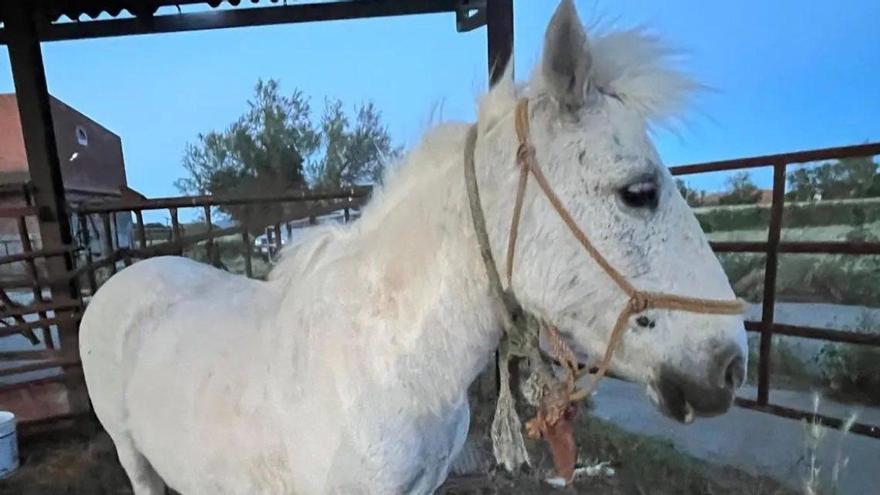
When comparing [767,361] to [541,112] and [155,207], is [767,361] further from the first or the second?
[155,207]

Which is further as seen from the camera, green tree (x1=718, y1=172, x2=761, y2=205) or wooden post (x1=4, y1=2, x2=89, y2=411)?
wooden post (x1=4, y1=2, x2=89, y2=411)

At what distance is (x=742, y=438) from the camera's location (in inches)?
123

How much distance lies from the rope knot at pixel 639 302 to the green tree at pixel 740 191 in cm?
294

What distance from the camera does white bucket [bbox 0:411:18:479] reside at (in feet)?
10.7

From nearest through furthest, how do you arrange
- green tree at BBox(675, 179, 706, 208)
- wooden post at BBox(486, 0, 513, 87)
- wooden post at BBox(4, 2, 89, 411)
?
wooden post at BBox(486, 0, 513, 87)
green tree at BBox(675, 179, 706, 208)
wooden post at BBox(4, 2, 89, 411)

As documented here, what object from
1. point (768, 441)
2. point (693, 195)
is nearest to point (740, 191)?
point (693, 195)

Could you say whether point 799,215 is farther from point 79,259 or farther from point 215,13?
point 79,259

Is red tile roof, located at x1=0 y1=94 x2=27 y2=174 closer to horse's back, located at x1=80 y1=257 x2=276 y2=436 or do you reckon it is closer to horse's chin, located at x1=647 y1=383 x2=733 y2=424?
horse's back, located at x1=80 y1=257 x2=276 y2=436

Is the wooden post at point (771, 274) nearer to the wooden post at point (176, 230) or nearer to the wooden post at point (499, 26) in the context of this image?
the wooden post at point (499, 26)

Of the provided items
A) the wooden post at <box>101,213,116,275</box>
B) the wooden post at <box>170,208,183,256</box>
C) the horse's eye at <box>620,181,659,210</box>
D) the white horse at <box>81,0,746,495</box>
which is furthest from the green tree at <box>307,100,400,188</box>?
the horse's eye at <box>620,181,659,210</box>

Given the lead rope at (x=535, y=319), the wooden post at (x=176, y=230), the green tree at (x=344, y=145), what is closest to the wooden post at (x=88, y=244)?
the wooden post at (x=176, y=230)

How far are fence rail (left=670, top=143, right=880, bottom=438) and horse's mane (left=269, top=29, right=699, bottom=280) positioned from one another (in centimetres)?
208

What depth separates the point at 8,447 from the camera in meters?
3.30

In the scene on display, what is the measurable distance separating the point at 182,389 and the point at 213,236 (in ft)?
8.66
